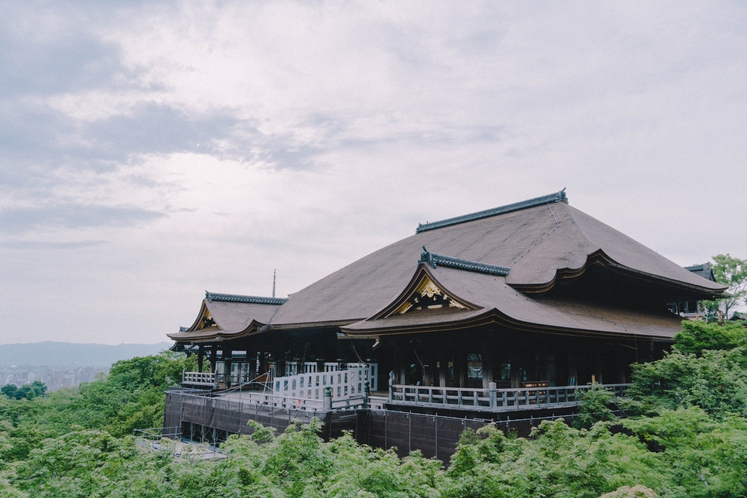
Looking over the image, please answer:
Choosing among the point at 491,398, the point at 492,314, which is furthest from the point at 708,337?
the point at 492,314

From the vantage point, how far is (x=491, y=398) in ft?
48.3

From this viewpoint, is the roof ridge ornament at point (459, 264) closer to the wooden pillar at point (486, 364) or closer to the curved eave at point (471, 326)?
the curved eave at point (471, 326)

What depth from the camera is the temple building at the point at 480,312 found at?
54.7 feet

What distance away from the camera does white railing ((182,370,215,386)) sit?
90.6 ft

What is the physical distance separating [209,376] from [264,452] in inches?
769

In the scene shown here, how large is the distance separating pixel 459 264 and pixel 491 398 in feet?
17.6

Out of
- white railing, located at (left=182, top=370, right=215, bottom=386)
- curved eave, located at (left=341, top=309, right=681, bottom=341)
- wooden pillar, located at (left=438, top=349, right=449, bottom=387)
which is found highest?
curved eave, located at (left=341, top=309, right=681, bottom=341)

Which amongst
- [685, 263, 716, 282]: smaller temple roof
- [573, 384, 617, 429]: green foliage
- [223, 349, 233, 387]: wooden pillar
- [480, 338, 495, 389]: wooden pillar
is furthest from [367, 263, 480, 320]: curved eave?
[685, 263, 716, 282]: smaller temple roof

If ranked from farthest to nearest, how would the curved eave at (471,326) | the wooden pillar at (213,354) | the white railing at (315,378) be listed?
the wooden pillar at (213,354)
the white railing at (315,378)
the curved eave at (471,326)

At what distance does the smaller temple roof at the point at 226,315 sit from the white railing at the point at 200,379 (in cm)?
191

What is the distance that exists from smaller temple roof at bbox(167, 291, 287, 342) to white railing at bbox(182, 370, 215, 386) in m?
1.91

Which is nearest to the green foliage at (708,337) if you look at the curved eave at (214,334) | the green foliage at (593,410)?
the green foliage at (593,410)

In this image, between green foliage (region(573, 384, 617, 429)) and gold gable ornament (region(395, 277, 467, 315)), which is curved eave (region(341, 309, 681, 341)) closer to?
gold gable ornament (region(395, 277, 467, 315))

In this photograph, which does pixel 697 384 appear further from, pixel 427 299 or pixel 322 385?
pixel 322 385
